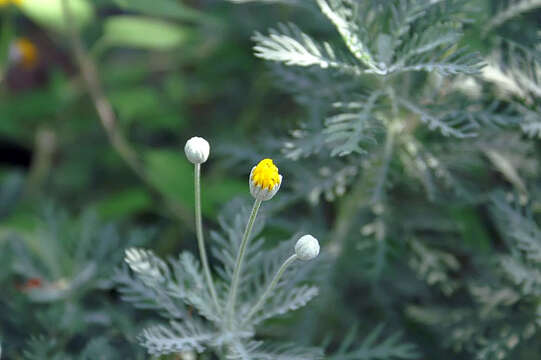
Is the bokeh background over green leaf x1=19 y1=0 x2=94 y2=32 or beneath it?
beneath

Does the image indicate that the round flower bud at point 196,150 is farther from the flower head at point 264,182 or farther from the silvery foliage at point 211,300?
the silvery foliage at point 211,300

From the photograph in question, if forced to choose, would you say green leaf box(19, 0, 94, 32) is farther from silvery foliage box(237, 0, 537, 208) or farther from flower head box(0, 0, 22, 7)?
silvery foliage box(237, 0, 537, 208)

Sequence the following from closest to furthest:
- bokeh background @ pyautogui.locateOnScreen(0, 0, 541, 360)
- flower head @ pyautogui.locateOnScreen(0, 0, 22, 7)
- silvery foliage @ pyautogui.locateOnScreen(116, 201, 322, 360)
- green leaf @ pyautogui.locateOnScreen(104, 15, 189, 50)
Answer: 1. silvery foliage @ pyautogui.locateOnScreen(116, 201, 322, 360)
2. bokeh background @ pyautogui.locateOnScreen(0, 0, 541, 360)
3. flower head @ pyautogui.locateOnScreen(0, 0, 22, 7)
4. green leaf @ pyautogui.locateOnScreen(104, 15, 189, 50)

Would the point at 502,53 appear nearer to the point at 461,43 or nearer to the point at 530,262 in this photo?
the point at 461,43

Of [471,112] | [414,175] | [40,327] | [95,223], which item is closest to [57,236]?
[95,223]

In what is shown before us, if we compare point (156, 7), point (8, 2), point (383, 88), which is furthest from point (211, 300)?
point (8, 2)

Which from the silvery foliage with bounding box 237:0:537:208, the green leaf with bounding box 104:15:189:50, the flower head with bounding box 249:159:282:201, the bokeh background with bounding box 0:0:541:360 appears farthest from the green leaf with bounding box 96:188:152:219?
the flower head with bounding box 249:159:282:201
